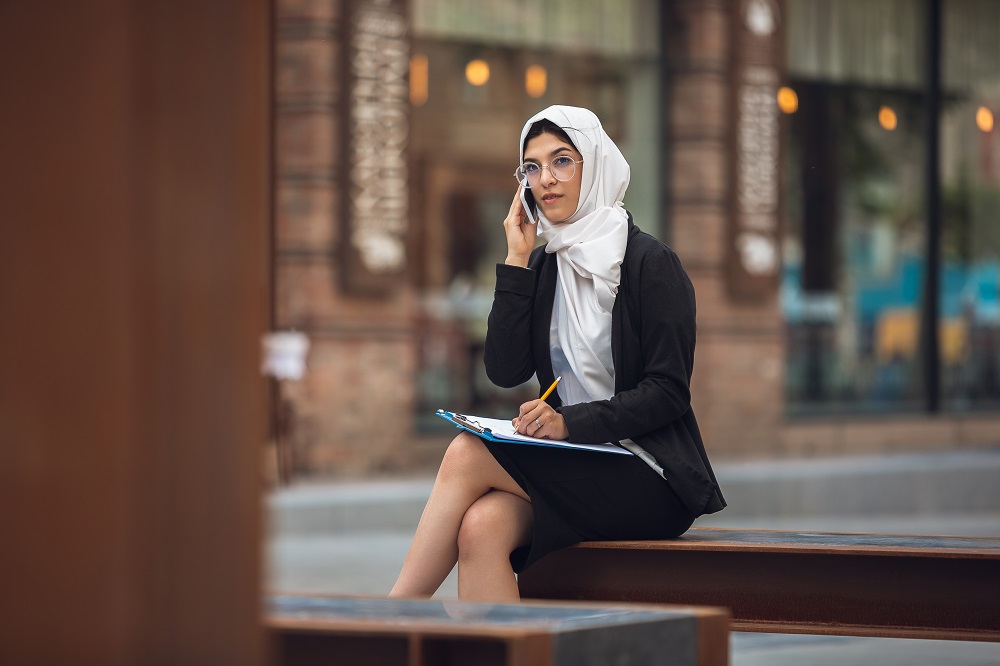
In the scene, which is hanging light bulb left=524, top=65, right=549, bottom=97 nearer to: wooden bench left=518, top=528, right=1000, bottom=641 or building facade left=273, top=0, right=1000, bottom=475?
building facade left=273, top=0, right=1000, bottom=475

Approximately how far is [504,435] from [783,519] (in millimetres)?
7888

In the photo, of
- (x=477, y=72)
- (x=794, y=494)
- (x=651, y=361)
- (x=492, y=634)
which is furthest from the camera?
(x=477, y=72)

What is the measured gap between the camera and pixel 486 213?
512 inches

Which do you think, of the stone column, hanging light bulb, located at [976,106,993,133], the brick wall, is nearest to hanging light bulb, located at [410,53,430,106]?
the brick wall

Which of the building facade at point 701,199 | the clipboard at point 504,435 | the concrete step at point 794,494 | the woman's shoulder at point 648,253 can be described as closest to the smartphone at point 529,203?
the woman's shoulder at point 648,253

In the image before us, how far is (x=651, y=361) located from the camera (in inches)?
152

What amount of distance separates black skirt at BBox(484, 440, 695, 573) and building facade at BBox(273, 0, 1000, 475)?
7.32 meters

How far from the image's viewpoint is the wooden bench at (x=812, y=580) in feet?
11.9

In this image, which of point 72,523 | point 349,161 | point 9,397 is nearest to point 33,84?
point 9,397

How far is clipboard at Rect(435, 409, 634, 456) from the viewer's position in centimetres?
368

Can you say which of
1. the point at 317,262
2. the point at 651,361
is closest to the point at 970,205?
the point at 317,262

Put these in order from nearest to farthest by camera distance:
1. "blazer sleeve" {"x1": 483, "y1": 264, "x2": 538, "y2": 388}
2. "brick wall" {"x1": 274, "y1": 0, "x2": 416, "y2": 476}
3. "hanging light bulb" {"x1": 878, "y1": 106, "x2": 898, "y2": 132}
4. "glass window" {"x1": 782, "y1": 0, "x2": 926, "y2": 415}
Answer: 1. "blazer sleeve" {"x1": 483, "y1": 264, "x2": 538, "y2": 388}
2. "brick wall" {"x1": 274, "y1": 0, "x2": 416, "y2": 476}
3. "glass window" {"x1": 782, "y1": 0, "x2": 926, "y2": 415}
4. "hanging light bulb" {"x1": 878, "y1": 106, "x2": 898, "y2": 132}

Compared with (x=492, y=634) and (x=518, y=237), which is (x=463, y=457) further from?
(x=492, y=634)

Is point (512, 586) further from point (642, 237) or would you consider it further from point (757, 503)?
point (757, 503)
